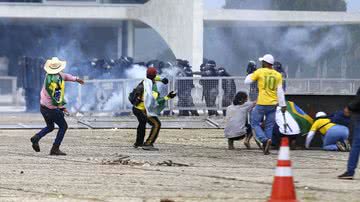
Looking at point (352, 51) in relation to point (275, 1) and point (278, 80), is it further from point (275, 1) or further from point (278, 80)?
point (278, 80)

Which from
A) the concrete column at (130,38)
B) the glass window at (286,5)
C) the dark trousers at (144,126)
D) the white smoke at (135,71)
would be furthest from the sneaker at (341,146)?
the concrete column at (130,38)

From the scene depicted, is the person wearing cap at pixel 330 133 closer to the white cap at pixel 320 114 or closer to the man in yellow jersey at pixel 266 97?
the white cap at pixel 320 114

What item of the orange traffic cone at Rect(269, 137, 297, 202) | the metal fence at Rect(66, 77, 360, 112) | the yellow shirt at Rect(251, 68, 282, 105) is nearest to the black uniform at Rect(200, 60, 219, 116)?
the metal fence at Rect(66, 77, 360, 112)

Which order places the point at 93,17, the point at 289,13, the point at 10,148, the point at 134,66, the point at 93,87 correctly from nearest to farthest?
the point at 10,148, the point at 93,87, the point at 134,66, the point at 289,13, the point at 93,17

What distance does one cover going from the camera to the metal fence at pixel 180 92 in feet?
95.7

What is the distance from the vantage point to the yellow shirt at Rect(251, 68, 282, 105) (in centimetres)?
1706

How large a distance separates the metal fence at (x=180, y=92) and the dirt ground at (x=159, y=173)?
8.50m

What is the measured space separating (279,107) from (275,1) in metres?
28.2

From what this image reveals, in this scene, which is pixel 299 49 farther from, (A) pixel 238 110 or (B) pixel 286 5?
(A) pixel 238 110

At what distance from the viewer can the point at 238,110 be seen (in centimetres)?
1869

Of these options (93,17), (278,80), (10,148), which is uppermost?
(93,17)

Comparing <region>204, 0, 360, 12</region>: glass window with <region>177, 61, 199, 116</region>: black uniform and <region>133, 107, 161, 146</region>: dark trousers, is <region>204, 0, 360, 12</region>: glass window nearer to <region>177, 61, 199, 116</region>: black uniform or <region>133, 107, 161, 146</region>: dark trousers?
<region>177, 61, 199, 116</region>: black uniform

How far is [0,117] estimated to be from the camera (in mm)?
31469

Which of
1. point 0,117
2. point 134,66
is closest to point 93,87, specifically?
point 0,117
